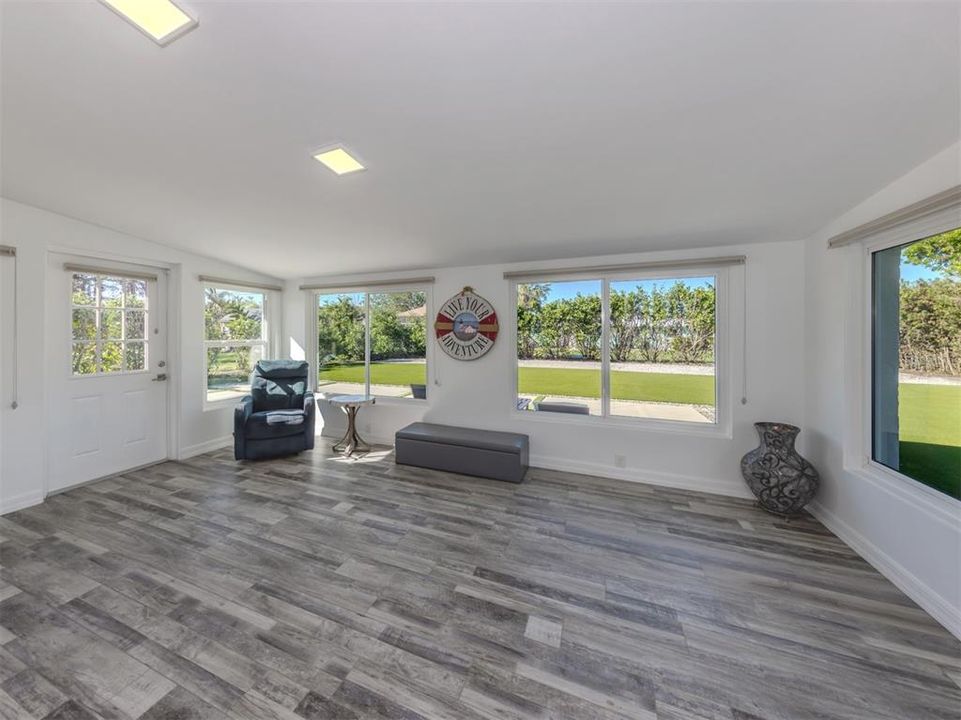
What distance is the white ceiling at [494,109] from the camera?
4.07 feet

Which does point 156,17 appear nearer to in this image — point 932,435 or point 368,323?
point 368,323

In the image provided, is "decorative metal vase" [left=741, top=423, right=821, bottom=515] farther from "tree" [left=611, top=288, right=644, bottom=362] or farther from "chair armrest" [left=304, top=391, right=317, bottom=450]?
"chair armrest" [left=304, top=391, right=317, bottom=450]

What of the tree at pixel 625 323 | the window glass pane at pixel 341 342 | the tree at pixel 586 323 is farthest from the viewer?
the window glass pane at pixel 341 342

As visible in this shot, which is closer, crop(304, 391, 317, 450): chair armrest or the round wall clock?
the round wall clock

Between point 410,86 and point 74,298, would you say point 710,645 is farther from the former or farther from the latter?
point 74,298

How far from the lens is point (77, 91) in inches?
64.2

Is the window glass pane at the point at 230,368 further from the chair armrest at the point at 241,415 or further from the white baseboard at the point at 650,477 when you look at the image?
the white baseboard at the point at 650,477

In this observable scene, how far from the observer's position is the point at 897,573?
190 cm

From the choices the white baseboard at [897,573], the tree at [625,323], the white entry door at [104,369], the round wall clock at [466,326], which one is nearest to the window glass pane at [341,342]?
the round wall clock at [466,326]


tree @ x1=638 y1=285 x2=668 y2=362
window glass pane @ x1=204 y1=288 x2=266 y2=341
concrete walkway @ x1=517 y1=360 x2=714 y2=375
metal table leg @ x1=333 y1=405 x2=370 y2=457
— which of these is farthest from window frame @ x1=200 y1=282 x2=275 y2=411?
tree @ x1=638 y1=285 x2=668 y2=362

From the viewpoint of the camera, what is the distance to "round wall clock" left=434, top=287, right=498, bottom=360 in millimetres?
3824

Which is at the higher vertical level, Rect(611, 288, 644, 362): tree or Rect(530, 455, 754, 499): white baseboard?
Rect(611, 288, 644, 362): tree

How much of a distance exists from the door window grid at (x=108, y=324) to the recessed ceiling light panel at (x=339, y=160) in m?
2.81

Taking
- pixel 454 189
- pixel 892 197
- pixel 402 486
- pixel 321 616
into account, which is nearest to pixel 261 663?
pixel 321 616
